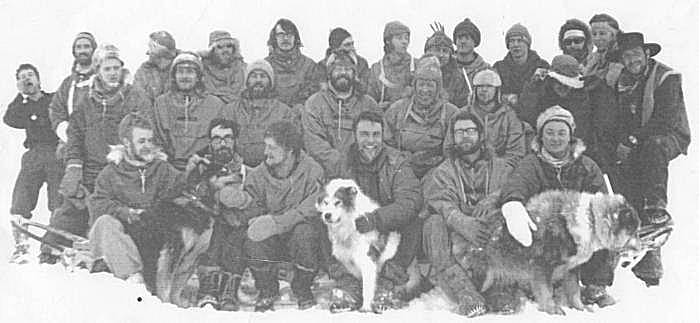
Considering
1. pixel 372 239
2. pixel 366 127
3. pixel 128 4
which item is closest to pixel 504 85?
pixel 366 127

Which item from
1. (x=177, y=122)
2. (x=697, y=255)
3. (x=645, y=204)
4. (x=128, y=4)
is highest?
(x=128, y=4)

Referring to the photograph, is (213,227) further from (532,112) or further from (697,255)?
(697,255)

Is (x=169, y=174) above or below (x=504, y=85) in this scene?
below

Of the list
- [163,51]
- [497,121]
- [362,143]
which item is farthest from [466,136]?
[163,51]

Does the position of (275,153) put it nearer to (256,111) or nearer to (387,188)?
(256,111)

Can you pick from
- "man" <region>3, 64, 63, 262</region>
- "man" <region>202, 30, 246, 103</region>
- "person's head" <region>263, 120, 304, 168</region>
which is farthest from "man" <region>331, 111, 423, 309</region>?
"man" <region>3, 64, 63, 262</region>

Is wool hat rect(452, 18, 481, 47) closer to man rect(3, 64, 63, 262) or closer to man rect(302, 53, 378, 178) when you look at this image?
man rect(302, 53, 378, 178)

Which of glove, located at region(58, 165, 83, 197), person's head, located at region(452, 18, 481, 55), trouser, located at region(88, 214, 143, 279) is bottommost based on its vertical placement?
trouser, located at region(88, 214, 143, 279)
